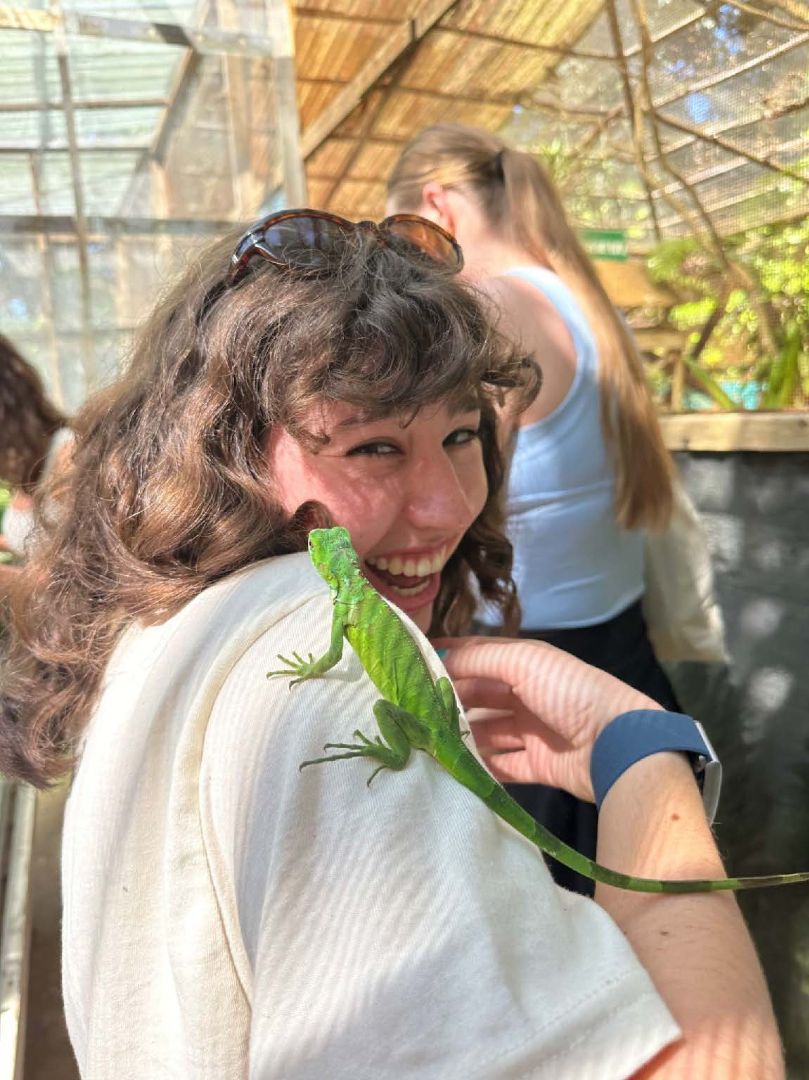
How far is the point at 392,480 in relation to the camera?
1343mm

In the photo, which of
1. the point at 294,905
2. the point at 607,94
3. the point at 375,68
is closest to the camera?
the point at 294,905

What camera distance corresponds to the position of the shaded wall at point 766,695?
260 cm

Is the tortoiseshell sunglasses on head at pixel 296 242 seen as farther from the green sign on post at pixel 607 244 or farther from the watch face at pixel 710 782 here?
the green sign on post at pixel 607 244

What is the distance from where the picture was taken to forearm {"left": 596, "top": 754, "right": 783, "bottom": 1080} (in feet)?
2.40

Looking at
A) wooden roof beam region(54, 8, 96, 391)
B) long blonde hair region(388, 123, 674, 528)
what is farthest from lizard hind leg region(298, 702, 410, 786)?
wooden roof beam region(54, 8, 96, 391)

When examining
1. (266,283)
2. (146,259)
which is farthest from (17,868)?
(146,259)

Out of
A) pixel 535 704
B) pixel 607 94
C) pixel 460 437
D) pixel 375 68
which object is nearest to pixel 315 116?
pixel 375 68

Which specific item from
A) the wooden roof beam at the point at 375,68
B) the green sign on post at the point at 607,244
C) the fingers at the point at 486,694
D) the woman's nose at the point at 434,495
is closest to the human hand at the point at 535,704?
the fingers at the point at 486,694

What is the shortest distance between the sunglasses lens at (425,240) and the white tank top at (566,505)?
0.78m

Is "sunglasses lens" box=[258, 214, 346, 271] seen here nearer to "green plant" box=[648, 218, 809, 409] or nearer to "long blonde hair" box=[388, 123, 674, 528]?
"long blonde hair" box=[388, 123, 674, 528]

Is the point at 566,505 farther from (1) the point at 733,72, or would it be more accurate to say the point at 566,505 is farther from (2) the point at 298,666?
(1) the point at 733,72

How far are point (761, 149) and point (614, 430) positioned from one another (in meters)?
1.53

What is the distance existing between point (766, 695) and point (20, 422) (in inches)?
129

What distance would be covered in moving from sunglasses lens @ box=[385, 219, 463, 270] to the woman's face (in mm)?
342
